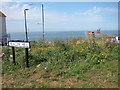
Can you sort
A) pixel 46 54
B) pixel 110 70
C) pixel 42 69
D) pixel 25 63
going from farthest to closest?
1. pixel 46 54
2. pixel 25 63
3. pixel 42 69
4. pixel 110 70

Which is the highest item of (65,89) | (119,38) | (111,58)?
(119,38)

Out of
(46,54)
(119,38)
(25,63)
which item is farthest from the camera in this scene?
(119,38)

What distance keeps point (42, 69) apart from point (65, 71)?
79 centimetres

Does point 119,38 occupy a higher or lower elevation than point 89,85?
higher

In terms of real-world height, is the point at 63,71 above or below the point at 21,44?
below

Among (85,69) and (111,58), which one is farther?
(111,58)

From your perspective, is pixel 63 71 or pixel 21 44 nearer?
pixel 63 71

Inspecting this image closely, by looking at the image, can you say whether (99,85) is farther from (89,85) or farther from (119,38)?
(119,38)

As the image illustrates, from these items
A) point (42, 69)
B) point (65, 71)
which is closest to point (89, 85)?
point (65, 71)

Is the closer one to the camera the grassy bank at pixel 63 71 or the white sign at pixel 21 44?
the grassy bank at pixel 63 71

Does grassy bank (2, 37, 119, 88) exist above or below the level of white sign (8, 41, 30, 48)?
below

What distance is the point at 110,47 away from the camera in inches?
308

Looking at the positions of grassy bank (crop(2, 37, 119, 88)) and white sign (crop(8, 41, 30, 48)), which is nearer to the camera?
grassy bank (crop(2, 37, 119, 88))

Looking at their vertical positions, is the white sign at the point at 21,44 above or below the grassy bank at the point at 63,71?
above
